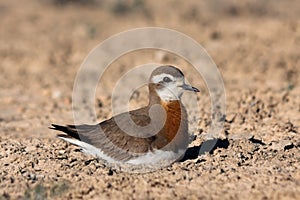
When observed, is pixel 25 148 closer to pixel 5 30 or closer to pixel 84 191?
pixel 84 191

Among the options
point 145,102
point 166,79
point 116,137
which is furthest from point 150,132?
point 145,102

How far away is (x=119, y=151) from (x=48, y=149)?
48.7 inches

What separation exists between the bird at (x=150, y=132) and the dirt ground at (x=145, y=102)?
0.58 feet

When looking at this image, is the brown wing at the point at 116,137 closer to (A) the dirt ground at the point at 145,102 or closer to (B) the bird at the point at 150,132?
(B) the bird at the point at 150,132

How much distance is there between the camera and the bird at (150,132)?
653 centimetres

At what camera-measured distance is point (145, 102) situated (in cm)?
966

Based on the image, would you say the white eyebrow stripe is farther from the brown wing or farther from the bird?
the brown wing

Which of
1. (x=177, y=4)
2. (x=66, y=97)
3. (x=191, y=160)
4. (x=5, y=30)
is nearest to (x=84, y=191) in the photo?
(x=191, y=160)

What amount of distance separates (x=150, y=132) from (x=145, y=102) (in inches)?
120

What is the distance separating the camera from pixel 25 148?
766cm

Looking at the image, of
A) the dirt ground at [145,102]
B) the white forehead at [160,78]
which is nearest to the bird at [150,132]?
the white forehead at [160,78]

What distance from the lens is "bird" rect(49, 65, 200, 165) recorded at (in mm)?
6531

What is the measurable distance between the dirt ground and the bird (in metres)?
0.18

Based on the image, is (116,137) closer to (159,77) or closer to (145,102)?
(159,77)
